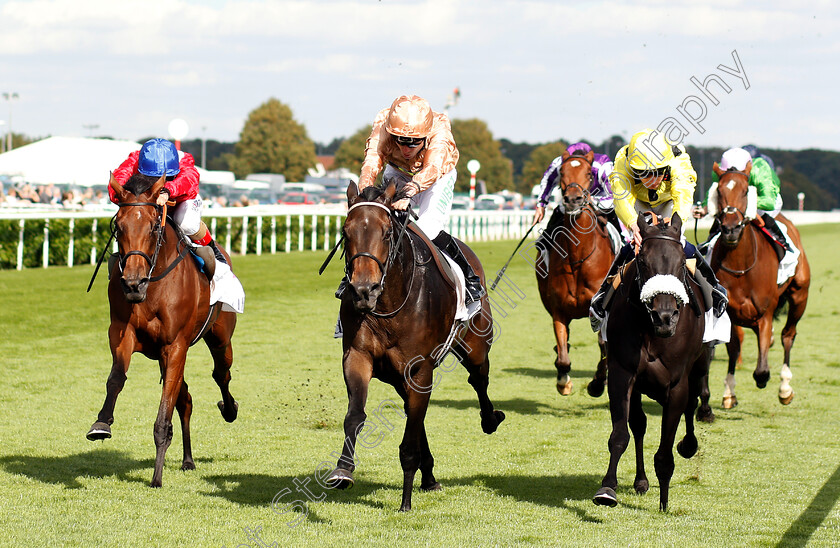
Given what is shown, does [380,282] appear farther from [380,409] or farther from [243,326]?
[243,326]

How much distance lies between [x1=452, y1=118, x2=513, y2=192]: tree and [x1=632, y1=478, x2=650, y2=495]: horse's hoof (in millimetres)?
69000

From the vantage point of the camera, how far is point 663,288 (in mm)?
4953

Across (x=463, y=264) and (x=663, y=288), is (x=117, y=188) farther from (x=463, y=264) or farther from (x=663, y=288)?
(x=663, y=288)

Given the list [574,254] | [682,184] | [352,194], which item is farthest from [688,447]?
[574,254]

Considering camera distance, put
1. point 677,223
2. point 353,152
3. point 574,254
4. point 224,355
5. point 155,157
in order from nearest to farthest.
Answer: point 677,223 → point 155,157 → point 224,355 → point 574,254 → point 353,152

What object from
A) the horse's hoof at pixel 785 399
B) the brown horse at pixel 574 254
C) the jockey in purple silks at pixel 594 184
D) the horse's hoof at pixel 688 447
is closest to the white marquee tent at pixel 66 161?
the jockey in purple silks at pixel 594 184

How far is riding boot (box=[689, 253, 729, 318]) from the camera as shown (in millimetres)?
5805

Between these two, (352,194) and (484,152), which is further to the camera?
(484,152)

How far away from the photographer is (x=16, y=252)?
17.1 m

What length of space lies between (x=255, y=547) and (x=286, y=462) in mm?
1831

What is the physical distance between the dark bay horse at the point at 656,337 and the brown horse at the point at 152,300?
2340 millimetres

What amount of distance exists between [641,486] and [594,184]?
154 inches

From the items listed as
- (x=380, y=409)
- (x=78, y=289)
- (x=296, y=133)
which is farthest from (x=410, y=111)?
(x=296, y=133)

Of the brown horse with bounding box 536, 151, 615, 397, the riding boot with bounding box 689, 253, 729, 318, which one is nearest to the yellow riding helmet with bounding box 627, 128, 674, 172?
the riding boot with bounding box 689, 253, 729, 318
